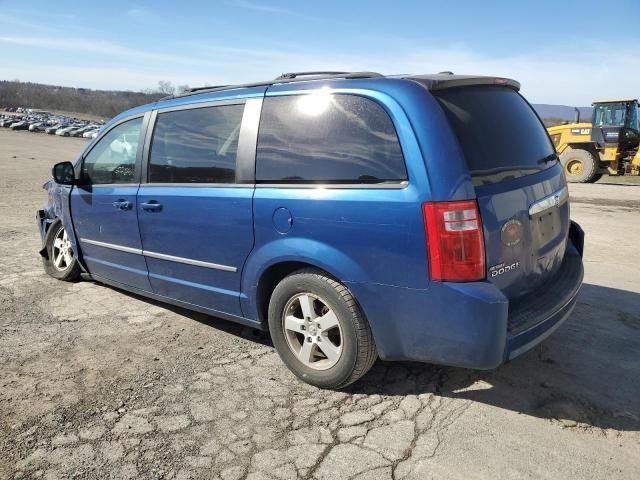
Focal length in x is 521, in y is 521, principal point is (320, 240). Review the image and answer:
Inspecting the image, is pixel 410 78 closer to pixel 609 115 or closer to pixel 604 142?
pixel 604 142

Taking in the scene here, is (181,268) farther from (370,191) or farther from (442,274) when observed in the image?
(442,274)

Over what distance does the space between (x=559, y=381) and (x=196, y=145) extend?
2.78 metres

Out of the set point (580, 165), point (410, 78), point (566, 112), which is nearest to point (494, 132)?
point (410, 78)

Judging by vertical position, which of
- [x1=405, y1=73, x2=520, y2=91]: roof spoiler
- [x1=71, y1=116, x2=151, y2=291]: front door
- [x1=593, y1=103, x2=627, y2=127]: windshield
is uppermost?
[x1=593, y1=103, x2=627, y2=127]: windshield

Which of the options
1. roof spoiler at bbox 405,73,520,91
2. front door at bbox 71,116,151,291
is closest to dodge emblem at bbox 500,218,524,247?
roof spoiler at bbox 405,73,520,91

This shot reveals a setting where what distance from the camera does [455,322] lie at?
253 centimetres

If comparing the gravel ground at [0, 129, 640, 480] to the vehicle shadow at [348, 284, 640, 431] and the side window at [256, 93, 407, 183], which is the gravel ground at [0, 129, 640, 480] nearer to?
the vehicle shadow at [348, 284, 640, 431]

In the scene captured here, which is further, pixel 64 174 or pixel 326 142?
pixel 64 174

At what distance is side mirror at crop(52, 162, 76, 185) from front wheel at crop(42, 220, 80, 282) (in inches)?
23.7

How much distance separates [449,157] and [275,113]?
116 cm

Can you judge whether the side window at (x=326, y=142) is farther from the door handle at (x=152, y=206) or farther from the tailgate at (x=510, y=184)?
the door handle at (x=152, y=206)

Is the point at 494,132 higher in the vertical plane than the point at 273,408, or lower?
higher

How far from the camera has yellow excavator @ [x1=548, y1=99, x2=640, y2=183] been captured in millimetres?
16688

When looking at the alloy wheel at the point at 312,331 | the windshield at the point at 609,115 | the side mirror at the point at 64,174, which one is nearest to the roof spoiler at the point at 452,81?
the alloy wheel at the point at 312,331
